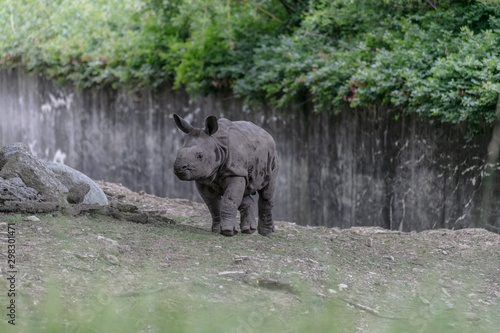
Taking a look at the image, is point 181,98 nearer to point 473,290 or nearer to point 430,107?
point 430,107

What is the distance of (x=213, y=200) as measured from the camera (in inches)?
296

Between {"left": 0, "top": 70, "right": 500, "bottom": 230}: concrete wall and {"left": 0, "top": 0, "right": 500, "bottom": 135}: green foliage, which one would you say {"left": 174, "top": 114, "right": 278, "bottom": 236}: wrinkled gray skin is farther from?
{"left": 0, "top": 70, "right": 500, "bottom": 230}: concrete wall

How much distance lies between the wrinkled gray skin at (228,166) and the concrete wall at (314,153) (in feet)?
9.51

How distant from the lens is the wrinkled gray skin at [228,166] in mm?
6803

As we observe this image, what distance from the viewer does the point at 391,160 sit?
10461mm

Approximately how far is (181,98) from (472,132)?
282 inches

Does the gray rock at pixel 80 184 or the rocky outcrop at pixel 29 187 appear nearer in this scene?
the rocky outcrop at pixel 29 187

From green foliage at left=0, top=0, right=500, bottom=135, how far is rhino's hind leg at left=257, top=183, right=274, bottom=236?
93.0 inches

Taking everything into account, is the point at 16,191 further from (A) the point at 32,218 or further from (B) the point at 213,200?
(B) the point at 213,200

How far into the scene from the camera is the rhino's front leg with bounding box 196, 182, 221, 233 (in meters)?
7.40

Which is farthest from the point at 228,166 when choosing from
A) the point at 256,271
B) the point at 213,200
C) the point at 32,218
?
the point at 32,218

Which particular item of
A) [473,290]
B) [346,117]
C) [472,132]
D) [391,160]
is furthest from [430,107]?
[473,290]

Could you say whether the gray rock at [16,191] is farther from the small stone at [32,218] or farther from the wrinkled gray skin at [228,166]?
the wrinkled gray skin at [228,166]

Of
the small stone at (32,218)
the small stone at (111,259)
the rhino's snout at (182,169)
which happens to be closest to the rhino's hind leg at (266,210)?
the rhino's snout at (182,169)
